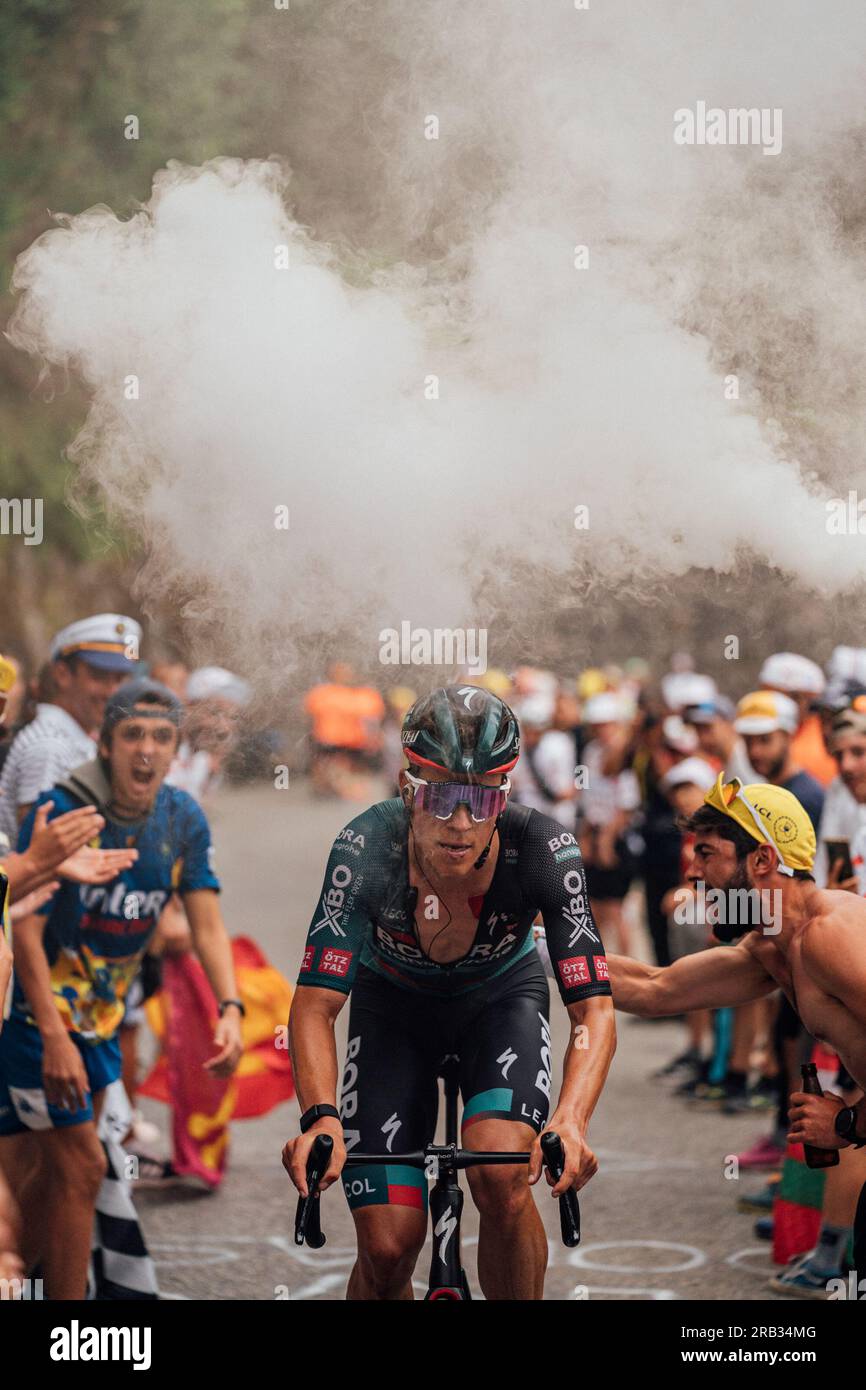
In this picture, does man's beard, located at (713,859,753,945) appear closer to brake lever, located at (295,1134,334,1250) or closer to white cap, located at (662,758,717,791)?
brake lever, located at (295,1134,334,1250)

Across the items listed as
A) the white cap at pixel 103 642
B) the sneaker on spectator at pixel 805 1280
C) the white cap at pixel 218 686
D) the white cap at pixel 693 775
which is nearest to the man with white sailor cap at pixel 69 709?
the white cap at pixel 103 642

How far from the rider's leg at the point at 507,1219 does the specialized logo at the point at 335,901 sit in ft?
2.01

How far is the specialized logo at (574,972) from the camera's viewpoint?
4023mm

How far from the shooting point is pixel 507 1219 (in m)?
3.98

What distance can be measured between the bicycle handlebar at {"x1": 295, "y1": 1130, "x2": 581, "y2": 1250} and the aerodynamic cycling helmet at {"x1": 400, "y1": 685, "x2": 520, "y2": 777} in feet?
2.93

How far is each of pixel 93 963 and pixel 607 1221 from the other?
8.97 feet

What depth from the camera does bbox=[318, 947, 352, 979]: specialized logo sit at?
4.04m

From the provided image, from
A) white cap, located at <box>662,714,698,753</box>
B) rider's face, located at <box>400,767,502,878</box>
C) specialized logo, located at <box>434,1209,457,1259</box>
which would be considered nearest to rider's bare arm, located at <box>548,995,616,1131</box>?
specialized logo, located at <box>434,1209,457,1259</box>

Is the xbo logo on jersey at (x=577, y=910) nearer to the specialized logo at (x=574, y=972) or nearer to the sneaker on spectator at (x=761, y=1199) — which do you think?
the specialized logo at (x=574, y=972)

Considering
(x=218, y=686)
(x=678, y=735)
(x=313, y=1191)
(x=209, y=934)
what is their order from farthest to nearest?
1. (x=678, y=735)
2. (x=218, y=686)
3. (x=209, y=934)
4. (x=313, y=1191)

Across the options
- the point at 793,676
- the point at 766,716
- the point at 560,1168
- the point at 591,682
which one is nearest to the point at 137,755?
the point at 560,1168

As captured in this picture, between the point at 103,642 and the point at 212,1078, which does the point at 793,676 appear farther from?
the point at 103,642

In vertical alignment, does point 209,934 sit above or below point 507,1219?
above
